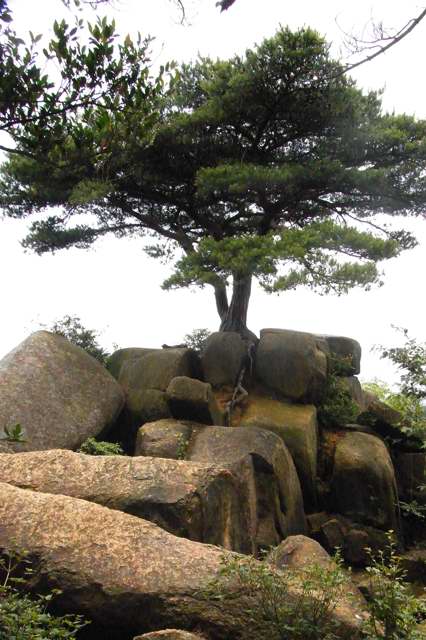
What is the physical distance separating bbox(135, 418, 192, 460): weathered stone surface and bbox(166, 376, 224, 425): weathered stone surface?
31 centimetres

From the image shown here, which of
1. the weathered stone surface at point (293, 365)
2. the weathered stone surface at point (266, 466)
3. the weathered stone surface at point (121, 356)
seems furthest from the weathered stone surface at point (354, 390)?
the weathered stone surface at point (121, 356)

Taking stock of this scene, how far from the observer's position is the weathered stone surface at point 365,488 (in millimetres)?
11344

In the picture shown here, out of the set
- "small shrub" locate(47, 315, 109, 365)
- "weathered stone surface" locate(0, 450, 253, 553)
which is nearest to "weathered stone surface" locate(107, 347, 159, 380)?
"small shrub" locate(47, 315, 109, 365)

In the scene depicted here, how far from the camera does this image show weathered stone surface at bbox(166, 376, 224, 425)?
11289mm

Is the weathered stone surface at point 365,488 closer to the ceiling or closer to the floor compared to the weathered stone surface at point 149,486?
closer to the floor

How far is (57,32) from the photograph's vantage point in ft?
16.5

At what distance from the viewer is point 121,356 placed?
14.1 metres

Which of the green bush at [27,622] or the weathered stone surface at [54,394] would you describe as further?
the weathered stone surface at [54,394]

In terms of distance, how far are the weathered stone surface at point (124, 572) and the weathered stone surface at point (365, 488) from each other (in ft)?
19.9

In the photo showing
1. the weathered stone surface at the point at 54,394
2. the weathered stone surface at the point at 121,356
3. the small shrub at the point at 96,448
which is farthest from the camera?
the weathered stone surface at the point at 121,356

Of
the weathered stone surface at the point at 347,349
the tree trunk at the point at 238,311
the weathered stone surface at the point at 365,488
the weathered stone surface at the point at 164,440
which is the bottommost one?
the weathered stone surface at the point at 365,488

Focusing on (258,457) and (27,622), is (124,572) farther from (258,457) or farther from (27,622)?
(258,457)

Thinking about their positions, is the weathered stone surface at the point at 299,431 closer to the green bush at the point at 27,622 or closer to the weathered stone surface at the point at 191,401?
the weathered stone surface at the point at 191,401

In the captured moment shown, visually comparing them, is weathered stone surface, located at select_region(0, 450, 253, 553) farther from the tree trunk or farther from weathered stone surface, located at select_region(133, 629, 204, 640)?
the tree trunk
